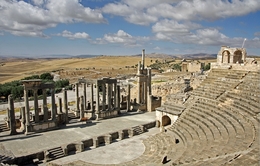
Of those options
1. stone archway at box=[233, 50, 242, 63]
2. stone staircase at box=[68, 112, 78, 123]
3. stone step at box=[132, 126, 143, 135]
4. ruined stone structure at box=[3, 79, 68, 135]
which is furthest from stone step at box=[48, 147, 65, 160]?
stone archway at box=[233, 50, 242, 63]

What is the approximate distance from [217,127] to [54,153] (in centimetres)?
1341

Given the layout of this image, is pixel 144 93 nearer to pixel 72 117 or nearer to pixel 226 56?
pixel 72 117

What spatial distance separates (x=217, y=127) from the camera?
18875mm

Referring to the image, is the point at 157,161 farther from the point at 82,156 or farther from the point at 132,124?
the point at 132,124

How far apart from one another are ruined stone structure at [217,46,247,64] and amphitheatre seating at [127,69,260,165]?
19.2ft

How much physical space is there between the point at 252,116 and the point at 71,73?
91.3m

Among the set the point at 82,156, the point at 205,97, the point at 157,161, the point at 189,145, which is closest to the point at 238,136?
the point at 189,145

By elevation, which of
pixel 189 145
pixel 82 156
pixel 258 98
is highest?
pixel 258 98

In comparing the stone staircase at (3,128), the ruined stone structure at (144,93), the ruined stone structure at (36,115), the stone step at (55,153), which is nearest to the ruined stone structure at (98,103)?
the ruined stone structure at (144,93)

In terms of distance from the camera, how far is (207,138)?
17.6 meters

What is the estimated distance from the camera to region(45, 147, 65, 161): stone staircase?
19455 millimetres

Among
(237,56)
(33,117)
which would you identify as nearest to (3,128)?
(33,117)

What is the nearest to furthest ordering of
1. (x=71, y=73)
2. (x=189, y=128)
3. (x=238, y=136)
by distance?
1. (x=238, y=136)
2. (x=189, y=128)
3. (x=71, y=73)

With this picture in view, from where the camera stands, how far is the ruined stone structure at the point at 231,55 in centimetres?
3406
